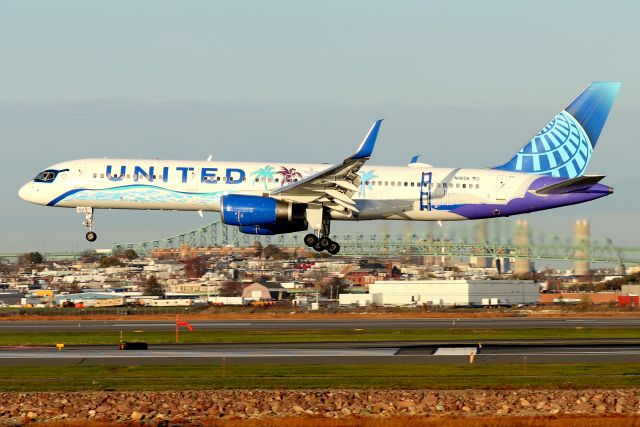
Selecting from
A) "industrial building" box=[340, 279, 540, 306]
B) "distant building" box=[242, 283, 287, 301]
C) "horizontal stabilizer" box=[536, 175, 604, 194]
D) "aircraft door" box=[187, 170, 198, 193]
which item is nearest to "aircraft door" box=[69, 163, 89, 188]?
"aircraft door" box=[187, 170, 198, 193]

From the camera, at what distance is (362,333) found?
56531mm

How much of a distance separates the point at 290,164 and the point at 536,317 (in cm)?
2477

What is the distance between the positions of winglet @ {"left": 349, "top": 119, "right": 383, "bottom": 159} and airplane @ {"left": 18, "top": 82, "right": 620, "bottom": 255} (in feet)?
5.65

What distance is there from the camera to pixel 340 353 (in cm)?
4431

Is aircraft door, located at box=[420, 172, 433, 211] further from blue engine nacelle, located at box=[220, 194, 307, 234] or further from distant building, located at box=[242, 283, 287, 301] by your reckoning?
distant building, located at box=[242, 283, 287, 301]

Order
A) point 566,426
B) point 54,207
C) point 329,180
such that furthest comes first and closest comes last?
point 54,207 < point 329,180 < point 566,426

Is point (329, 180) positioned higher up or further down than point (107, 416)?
higher up

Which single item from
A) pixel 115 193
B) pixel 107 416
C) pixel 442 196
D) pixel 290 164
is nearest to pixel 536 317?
pixel 442 196

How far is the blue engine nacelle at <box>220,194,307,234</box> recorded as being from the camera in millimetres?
55781

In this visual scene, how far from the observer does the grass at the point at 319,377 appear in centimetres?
Result: 3419

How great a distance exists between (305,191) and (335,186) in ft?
5.28

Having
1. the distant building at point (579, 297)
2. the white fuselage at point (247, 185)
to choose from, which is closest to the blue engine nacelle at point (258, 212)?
the white fuselage at point (247, 185)

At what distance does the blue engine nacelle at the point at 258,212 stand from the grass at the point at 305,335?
18.4ft

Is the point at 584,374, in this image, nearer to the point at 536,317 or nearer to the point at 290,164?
the point at 290,164
